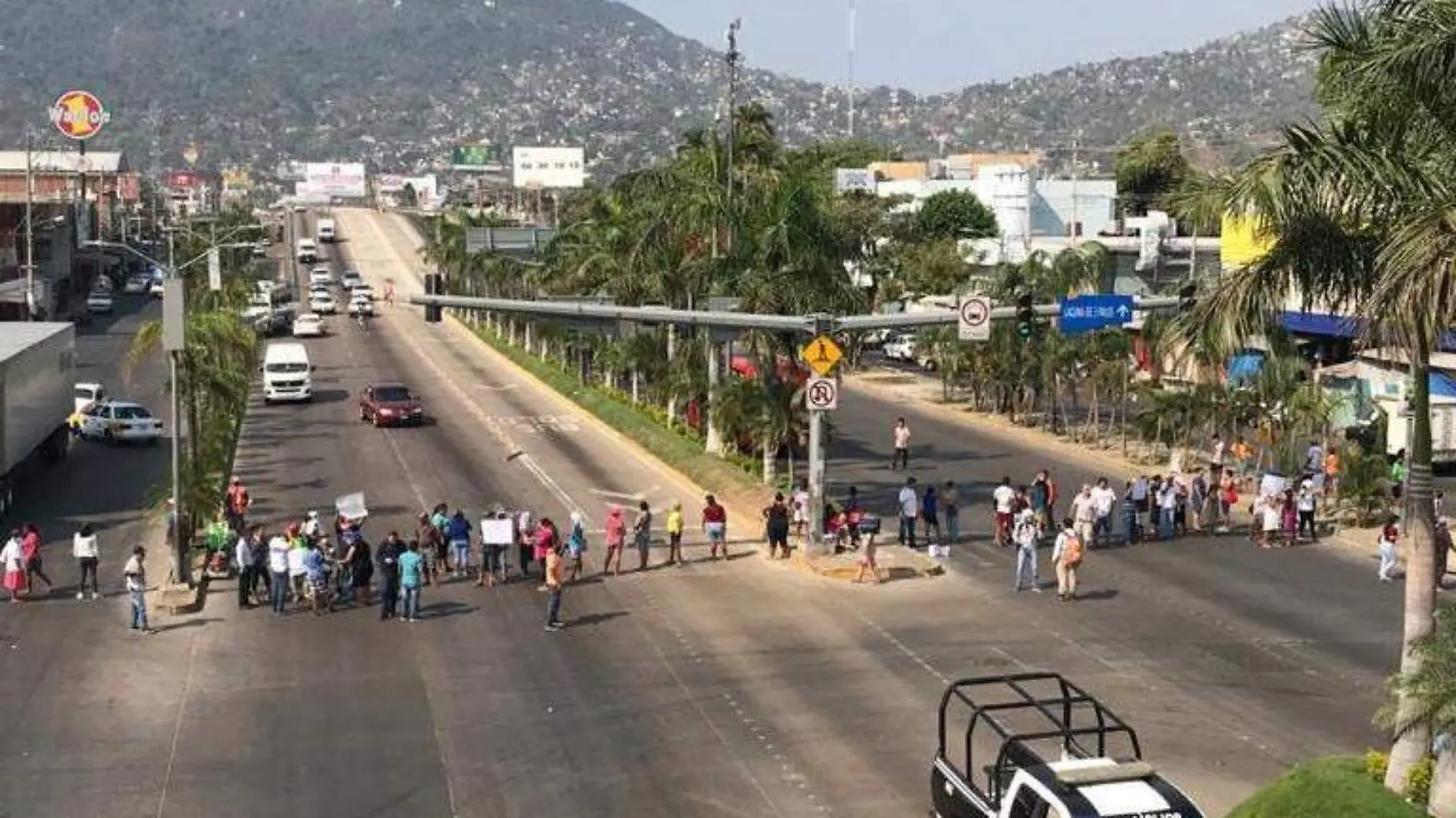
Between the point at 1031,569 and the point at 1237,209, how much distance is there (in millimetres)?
13896

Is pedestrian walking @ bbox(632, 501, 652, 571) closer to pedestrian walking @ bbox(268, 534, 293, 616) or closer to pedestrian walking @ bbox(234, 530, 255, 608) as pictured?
pedestrian walking @ bbox(268, 534, 293, 616)

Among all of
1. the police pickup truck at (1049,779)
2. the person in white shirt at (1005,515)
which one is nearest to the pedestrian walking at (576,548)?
the person in white shirt at (1005,515)

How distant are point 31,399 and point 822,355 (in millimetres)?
18555

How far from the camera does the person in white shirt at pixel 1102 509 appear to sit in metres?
34.3

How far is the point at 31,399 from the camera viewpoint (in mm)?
39562

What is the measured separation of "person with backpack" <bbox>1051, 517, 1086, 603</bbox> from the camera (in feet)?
95.5

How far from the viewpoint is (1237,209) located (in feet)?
56.6

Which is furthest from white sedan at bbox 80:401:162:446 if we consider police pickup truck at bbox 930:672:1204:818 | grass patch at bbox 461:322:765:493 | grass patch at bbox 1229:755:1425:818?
grass patch at bbox 1229:755:1425:818

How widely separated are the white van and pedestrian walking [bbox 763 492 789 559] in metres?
29.8

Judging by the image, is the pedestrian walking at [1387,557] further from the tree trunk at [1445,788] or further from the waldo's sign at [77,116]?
the waldo's sign at [77,116]

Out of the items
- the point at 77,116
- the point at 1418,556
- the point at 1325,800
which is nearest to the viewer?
the point at 1325,800

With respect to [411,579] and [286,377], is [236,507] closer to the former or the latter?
[411,579]

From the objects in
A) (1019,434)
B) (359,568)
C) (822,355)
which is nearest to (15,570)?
(359,568)

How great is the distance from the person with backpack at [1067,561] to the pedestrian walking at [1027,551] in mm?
430
